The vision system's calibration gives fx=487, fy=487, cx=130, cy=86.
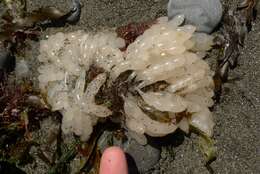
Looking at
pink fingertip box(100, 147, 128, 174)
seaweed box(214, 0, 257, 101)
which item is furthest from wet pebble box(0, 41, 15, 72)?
seaweed box(214, 0, 257, 101)

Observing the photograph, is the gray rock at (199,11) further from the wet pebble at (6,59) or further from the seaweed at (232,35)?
the wet pebble at (6,59)

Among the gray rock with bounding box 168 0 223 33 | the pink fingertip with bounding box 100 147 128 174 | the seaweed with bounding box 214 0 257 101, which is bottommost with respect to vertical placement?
the pink fingertip with bounding box 100 147 128 174

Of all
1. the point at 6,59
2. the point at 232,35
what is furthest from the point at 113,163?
the point at 232,35

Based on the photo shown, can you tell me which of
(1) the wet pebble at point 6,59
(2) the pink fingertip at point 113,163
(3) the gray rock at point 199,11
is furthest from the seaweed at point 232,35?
(1) the wet pebble at point 6,59

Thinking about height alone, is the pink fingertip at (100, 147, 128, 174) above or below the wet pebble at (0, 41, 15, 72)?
below

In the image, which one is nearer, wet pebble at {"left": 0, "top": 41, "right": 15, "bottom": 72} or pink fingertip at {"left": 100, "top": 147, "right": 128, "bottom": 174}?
pink fingertip at {"left": 100, "top": 147, "right": 128, "bottom": 174}

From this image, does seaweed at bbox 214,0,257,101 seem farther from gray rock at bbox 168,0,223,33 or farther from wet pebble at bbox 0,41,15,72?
wet pebble at bbox 0,41,15,72

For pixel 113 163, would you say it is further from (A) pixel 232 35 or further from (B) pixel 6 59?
(A) pixel 232 35

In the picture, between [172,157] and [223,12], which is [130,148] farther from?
[223,12]
